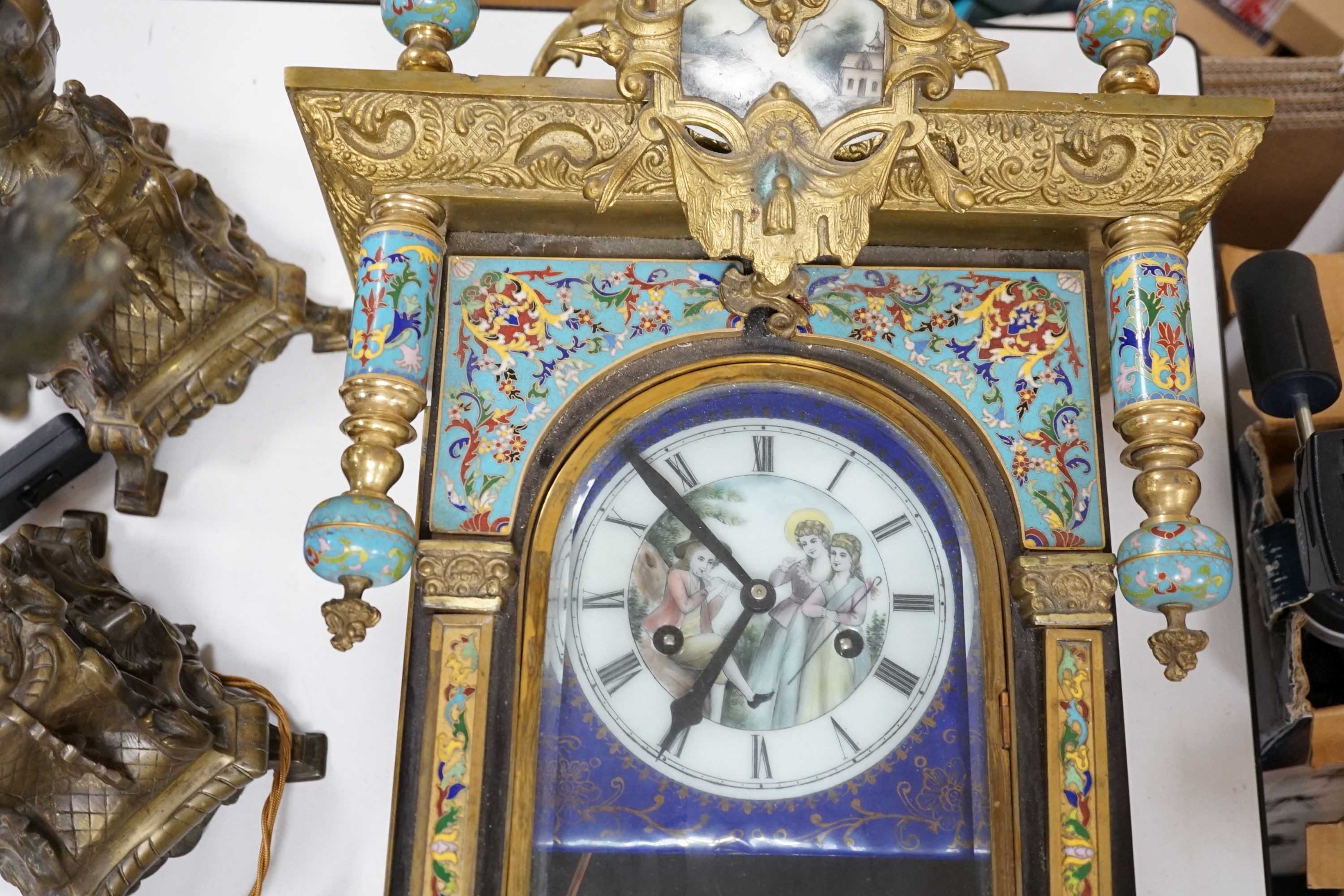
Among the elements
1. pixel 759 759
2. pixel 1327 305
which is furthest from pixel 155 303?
pixel 1327 305

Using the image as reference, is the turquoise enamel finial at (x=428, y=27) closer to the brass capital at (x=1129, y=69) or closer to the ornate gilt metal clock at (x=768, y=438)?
the ornate gilt metal clock at (x=768, y=438)

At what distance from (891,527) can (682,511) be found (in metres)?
0.23

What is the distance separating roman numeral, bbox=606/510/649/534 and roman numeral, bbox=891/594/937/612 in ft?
0.92

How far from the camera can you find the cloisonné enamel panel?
1487mm

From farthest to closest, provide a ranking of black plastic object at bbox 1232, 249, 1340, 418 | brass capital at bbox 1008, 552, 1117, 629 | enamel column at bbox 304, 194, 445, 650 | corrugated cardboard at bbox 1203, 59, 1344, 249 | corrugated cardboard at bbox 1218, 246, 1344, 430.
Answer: corrugated cardboard at bbox 1203, 59, 1344, 249 < corrugated cardboard at bbox 1218, 246, 1344, 430 < black plastic object at bbox 1232, 249, 1340, 418 < brass capital at bbox 1008, 552, 1117, 629 < enamel column at bbox 304, 194, 445, 650

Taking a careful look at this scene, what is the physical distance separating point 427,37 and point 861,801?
0.95m

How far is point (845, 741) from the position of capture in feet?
4.80

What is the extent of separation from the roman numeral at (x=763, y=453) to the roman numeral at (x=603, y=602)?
8.3 inches

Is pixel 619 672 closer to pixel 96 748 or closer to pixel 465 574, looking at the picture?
pixel 465 574

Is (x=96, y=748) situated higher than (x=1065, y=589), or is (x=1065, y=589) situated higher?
(x=1065, y=589)

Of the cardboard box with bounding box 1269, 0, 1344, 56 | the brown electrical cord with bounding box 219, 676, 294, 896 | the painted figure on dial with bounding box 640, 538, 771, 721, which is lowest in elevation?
the brown electrical cord with bounding box 219, 676, 294, 896

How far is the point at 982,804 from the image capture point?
142 centimetres

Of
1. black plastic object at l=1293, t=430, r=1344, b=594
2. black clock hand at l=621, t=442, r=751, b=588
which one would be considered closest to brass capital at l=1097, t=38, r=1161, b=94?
black plastic object at l=1293, t=430, r=1344, b=594

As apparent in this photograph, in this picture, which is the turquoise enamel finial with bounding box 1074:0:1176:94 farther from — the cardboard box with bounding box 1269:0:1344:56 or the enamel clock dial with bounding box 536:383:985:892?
the cardboard box with bounding box 1269:0:1344:56
